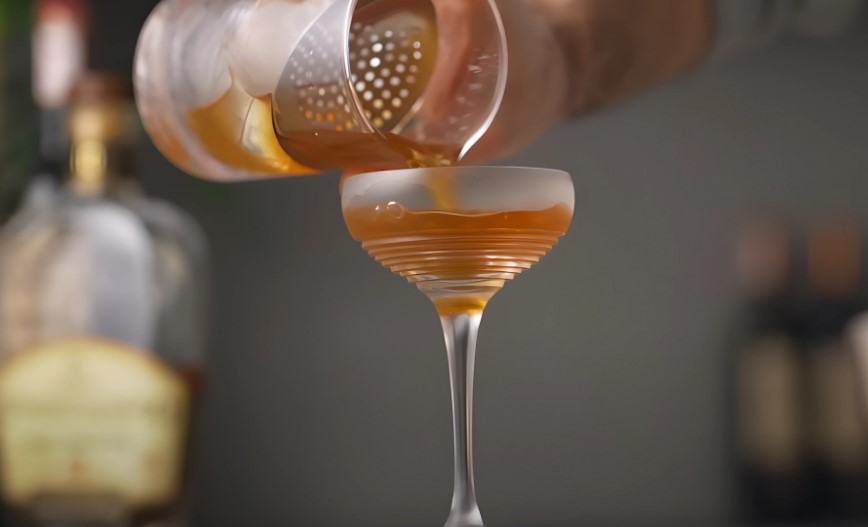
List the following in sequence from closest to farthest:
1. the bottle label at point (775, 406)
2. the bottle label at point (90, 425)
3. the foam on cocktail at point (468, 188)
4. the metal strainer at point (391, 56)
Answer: the foam on cocktail at point (468, 188)
the metal strainer at point (391, 56)
the bottle label at point (90, 425)
the bottle label at point (775, 406)

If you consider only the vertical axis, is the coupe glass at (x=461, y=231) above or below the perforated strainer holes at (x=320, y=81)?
below

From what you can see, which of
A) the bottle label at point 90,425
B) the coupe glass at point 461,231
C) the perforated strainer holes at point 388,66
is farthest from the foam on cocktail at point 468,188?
the bottle label at point 90,425

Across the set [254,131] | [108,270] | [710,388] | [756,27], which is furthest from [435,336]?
[254,131]

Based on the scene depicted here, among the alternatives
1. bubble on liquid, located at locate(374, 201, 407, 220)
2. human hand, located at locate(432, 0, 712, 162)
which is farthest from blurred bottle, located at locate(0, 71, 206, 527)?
bubble on liquid, located at locate(374, 201, 407, 220)

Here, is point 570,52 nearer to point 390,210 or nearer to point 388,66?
point 388,66

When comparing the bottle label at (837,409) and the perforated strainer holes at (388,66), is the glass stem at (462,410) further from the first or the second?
the bottle label at (837,409)

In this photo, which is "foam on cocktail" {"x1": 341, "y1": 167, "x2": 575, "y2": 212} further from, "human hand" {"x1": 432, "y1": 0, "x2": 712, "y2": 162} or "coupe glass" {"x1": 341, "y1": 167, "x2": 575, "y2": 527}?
"human hand" {"x1": 432, "y1": 0, "x2": 712, "y2": 162}

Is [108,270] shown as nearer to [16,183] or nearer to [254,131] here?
[16,183]
